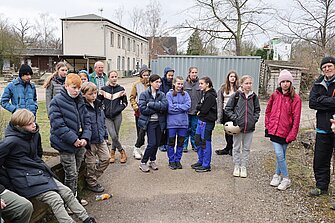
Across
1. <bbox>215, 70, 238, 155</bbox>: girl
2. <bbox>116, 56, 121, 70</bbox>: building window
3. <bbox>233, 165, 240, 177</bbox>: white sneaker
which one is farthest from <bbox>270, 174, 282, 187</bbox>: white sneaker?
<bbox>116, 56, 121, 70</bbox>: building window

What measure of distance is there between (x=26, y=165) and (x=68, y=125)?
0.84 meters

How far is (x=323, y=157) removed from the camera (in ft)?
15.0

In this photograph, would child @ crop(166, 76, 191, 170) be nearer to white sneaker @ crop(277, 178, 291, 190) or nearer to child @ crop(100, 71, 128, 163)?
child @ crop(100, 71, 128, 163)

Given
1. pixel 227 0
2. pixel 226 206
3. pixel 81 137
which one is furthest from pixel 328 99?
pixel 227 0

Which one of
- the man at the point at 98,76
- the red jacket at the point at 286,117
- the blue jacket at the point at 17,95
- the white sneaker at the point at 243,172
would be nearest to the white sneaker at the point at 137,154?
the man at the point at 98,76

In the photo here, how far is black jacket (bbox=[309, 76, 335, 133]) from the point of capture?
432 cm

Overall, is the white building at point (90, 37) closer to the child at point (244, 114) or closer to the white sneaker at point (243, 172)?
the child at point (244, 114)

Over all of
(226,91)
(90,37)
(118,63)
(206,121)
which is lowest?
(206,121)

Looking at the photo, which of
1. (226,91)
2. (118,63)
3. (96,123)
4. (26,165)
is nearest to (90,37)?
(118,63)

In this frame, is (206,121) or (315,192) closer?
(315,192)

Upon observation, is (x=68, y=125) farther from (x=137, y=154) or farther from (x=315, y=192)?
(x=315, y=192)

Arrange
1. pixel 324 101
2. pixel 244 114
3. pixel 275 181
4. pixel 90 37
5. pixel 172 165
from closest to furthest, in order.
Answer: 1. pixel 324 101
2. pixel 275 181
3. pixel 244 114
4. pixel 172 165
5. pixel 90 37

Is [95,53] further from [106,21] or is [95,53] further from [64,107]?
[64,107]

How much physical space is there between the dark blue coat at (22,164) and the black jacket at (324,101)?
3.55 metres
